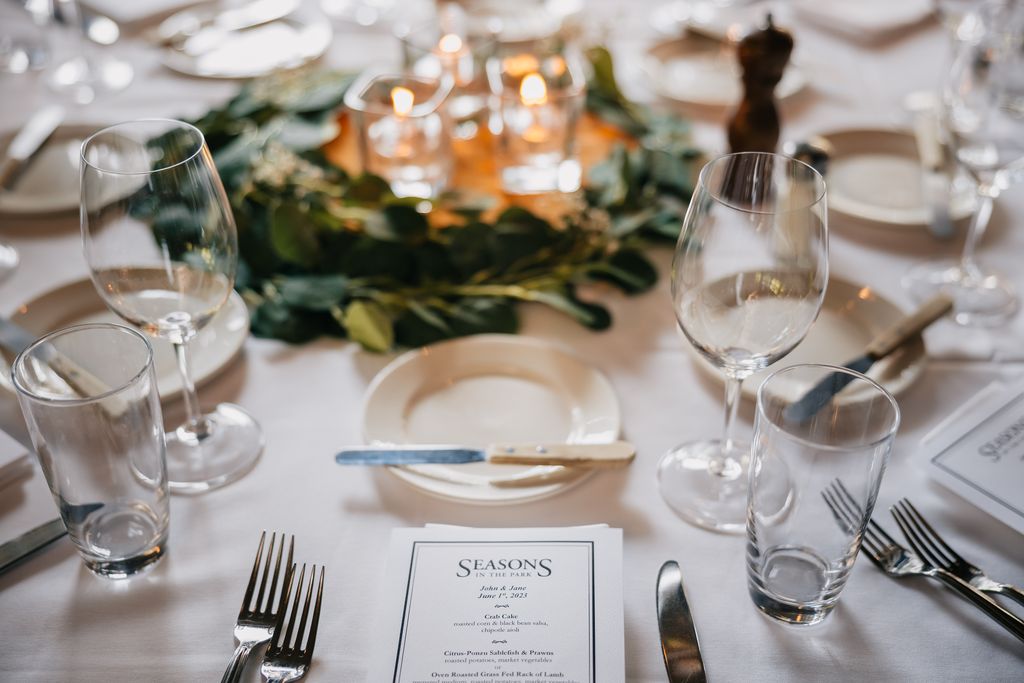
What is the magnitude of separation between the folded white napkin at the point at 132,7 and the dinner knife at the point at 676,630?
1.60m

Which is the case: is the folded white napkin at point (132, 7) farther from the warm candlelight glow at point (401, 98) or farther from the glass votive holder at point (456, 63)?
the warm candlelight glow at point (401, 98)

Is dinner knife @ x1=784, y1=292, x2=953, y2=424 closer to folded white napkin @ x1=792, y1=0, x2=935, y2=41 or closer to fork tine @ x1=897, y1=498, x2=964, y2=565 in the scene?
fork tine @ x1=897, y1=498, x2=964, y2=565

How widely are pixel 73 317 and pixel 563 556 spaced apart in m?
0.74

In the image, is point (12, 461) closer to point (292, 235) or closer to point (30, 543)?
point (30, 543)

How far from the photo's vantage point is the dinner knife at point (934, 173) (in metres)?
1.36

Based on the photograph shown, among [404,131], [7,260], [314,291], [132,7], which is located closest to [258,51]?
[132,7]

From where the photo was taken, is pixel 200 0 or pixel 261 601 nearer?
pixel 261 601

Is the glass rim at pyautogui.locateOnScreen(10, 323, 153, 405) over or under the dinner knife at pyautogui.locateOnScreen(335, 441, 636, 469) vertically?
over

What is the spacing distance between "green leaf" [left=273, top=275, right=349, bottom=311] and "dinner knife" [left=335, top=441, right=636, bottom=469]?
0.26m

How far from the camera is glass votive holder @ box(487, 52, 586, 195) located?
1407mm

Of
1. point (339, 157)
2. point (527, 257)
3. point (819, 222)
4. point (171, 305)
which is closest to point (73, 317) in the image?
point (171, 305)

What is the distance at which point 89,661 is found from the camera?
0.81m

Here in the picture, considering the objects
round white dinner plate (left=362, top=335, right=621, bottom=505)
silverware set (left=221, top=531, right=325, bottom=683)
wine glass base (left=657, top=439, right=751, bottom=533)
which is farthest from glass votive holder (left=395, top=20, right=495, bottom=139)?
silverware set (left=221, top=531, right=325, bottom=683)

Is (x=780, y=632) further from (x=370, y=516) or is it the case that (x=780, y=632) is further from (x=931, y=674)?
(x=370, y=516)
